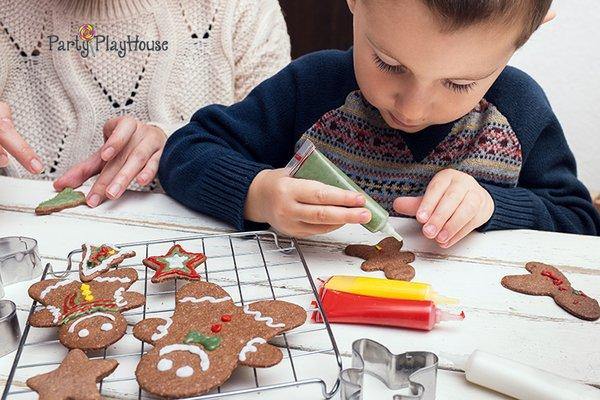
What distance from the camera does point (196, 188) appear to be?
0.93 metres

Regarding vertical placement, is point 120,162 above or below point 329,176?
below

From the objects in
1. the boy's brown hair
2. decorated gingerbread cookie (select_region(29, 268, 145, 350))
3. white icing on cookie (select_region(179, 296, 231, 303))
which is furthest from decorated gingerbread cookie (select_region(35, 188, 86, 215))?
the boy's brown hair

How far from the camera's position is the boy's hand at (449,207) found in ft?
2.68

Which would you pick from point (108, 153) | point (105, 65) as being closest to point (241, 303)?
point (108, 153)

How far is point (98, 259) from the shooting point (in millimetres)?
708

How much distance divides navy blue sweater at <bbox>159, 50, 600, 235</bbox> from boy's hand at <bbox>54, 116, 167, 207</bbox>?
5 cm

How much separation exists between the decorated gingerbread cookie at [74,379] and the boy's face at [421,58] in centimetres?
47

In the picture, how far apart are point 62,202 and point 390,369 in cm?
60

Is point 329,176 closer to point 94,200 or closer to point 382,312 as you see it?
point 382,312

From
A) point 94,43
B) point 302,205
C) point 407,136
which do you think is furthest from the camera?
point 94,43

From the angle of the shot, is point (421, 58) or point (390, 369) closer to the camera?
point (390, 369)

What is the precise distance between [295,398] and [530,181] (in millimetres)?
699

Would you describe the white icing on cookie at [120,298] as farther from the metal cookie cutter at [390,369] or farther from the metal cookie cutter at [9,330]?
the metal cookie cutter at [390,369]

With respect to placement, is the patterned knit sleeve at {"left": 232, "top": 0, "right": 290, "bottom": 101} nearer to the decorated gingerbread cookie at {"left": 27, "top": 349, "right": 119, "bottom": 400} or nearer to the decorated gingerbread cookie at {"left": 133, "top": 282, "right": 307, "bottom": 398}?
the decorated gingerbread cookie at {"left": 133, "top": 282, "right": 307, "bottom": 398}
